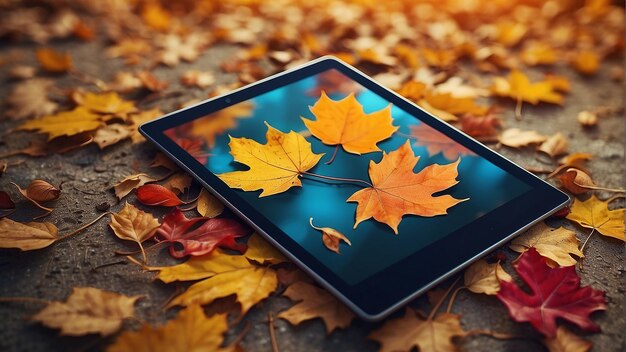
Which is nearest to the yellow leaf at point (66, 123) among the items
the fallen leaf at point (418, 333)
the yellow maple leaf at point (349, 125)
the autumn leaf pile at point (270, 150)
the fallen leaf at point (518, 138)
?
the autumn leaf pile at point (270, 150)

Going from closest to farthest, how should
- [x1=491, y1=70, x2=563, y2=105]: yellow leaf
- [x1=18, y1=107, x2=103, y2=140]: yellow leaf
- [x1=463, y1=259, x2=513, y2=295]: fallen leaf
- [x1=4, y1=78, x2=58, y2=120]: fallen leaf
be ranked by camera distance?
[x1=463, y1=259, x2=513, y2=295]: fallen leaf → [x1=18, y1=107, x2=103, y2=140]: yellow leaf → [x1=4, y1=78, x2=58, y2=120]: fallen leaf → [x1=491, y1=70, x2=563, y2=105]: yellow leaf

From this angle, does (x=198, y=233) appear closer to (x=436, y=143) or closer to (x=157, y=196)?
(x=157, y=196)

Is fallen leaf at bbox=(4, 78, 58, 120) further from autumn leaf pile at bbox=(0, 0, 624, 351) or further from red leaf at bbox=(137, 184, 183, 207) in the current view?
red leaf at bbox=(137, 184, 183, 207)

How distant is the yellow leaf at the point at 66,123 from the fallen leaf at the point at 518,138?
0.87 m

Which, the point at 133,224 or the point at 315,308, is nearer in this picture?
the point at 315,308

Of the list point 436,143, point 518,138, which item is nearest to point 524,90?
point 518,138

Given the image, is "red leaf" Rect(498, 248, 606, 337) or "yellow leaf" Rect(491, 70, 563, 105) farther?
"yellow leaf" Rect(491, 70, 563, 105)

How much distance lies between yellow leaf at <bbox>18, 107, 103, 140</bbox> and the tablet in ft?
0.62

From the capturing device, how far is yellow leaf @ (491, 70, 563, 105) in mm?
1423

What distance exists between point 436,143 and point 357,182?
0.20 m

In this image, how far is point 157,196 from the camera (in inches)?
40.3

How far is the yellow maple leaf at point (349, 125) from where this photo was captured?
1080mm

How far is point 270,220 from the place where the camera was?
92cm

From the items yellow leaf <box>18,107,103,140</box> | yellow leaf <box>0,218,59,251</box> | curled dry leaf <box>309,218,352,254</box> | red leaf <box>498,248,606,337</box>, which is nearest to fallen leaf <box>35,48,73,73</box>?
yellow leaf <box>18,107,103,140</box>
